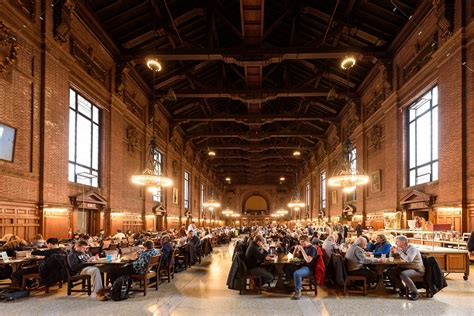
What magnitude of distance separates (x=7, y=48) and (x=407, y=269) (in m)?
8.85

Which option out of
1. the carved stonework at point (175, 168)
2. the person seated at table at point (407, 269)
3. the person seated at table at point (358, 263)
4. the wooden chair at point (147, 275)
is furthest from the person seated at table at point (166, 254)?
the carved stonework at point (175, 168)

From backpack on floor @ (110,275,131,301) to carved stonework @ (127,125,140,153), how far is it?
993cm

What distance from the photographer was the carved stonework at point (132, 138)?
56.1 ft

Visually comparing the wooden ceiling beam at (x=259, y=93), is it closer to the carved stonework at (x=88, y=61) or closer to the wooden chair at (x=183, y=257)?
the carved stonework at (x=88, y=61)

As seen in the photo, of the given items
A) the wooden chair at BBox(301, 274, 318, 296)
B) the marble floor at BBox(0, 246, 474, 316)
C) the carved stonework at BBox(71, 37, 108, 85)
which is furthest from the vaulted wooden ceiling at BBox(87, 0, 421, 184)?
the marble floor at BBox(0, 246, 474, 316)

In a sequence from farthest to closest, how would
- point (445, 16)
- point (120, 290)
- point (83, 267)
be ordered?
point (445, 16), point (83, 267), point (120, 290)

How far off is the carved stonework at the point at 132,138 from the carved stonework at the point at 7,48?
7.90 metres

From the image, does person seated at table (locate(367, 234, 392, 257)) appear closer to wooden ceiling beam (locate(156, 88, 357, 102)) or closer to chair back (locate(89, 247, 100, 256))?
chair back (locate(89, 247, 100, 256))

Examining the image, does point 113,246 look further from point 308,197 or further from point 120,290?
point 308,197

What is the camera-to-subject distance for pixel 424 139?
13711mm

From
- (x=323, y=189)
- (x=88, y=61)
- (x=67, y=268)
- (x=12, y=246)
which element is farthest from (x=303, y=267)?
(x=323, y=189)

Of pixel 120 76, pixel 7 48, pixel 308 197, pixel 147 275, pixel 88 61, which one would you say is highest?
pixel 120 76

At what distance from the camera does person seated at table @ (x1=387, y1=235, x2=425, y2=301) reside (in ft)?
25.0

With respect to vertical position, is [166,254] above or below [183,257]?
above
